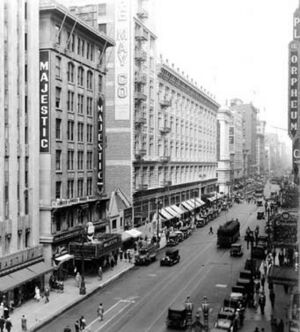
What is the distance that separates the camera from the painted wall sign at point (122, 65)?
70438 millimetres

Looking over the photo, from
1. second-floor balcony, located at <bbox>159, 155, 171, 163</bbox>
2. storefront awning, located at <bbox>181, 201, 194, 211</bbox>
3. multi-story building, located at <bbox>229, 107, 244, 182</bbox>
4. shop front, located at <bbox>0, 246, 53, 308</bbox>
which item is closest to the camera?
shop front, located at <bbox>0, 246, 53, 308</bbox>

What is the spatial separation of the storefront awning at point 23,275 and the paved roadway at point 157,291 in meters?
4.22

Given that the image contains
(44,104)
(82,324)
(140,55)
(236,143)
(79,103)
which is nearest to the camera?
(82,324)

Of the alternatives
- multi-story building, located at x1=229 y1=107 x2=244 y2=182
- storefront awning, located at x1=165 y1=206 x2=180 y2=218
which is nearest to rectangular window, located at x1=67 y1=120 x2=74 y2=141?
storefront awning, located at x1=165 y1=206 x2=180 y2=218

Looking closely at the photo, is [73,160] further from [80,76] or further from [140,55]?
[140,55]

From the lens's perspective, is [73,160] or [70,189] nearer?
[70,189]

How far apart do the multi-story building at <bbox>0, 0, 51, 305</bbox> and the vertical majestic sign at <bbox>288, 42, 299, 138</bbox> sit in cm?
2047

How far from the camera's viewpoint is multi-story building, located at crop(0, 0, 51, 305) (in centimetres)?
3897

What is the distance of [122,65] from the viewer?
70500 mm

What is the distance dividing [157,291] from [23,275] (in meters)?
10.3

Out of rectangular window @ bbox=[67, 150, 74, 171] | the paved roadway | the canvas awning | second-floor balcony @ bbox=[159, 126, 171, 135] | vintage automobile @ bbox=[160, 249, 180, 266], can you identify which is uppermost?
second-floor balcony @ bbox=[159, 126, 171, 135]

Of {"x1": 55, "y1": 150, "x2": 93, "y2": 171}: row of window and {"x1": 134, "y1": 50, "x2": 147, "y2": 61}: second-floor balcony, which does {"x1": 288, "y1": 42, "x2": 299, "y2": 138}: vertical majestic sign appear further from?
{"x1": 134, "y1": 50, "x2": 147, "y2": 61}: second-floor balcony

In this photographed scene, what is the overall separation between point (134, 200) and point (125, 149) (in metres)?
7.05

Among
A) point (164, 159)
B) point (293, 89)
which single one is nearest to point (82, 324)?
point (293, 89)
